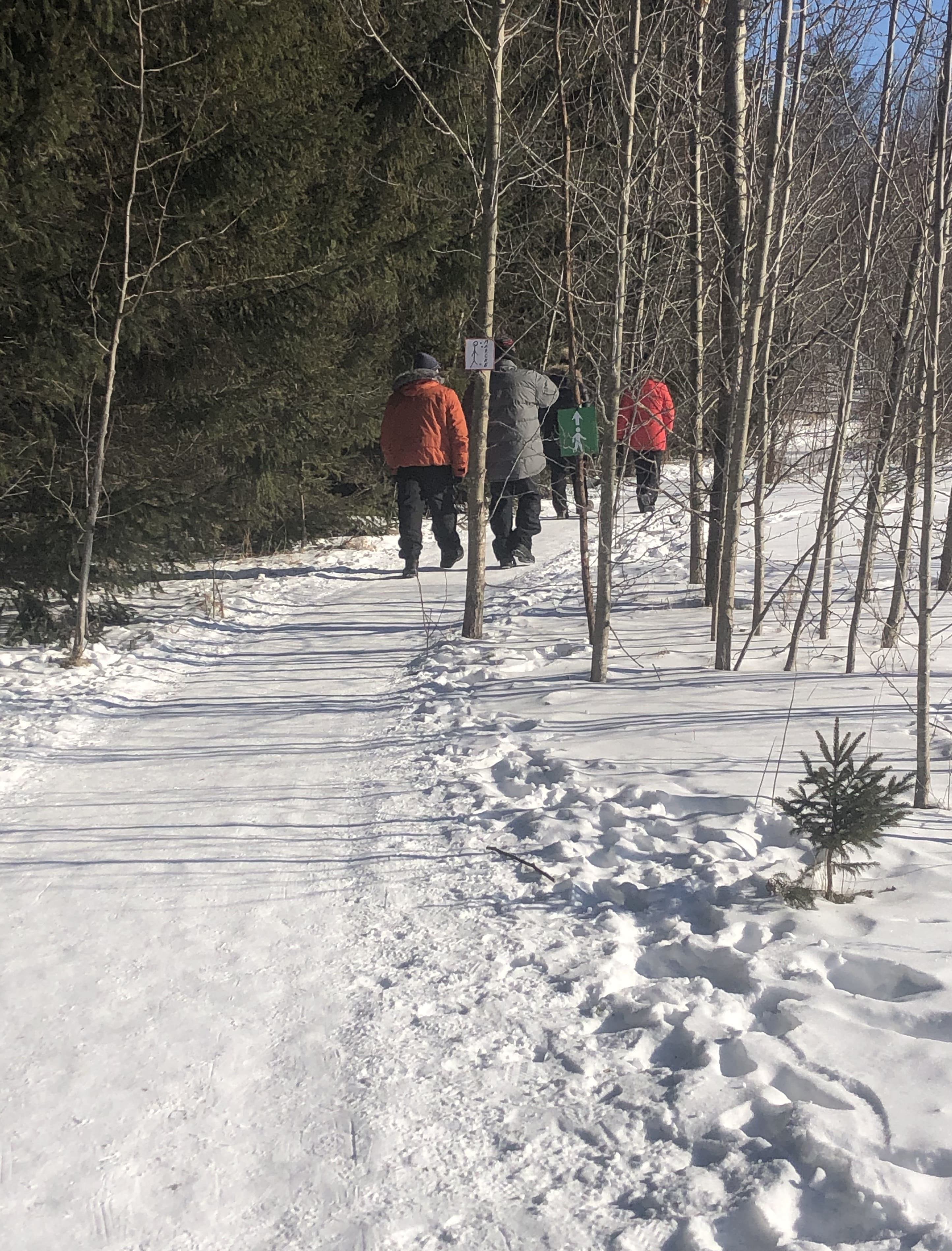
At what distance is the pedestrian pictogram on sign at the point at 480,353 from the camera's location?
7.55 m

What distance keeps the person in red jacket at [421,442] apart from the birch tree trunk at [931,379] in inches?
262

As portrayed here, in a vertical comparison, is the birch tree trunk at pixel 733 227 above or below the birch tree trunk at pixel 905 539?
above

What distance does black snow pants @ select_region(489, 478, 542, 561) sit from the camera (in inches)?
452

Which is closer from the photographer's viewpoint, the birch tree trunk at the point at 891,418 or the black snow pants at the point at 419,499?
the birch tree trunk at the point at 891,418

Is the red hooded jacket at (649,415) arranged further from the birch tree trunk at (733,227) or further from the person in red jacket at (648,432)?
the birch tree trunk at (733,227)

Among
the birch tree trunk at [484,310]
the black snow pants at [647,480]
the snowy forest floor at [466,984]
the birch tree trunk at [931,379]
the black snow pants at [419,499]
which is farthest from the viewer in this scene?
the black snow pants at [647,480]

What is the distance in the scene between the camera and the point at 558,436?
12.5m

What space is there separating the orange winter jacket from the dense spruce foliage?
2.60 ft

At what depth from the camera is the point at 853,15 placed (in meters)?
6.30

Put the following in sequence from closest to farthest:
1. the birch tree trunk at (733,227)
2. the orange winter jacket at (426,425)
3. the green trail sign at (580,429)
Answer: the birch tree trunk at (733,227)
the green trail sign at (580,429)
the orange winter jacket at (426,425)

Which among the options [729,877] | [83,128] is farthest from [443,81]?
[729,877]

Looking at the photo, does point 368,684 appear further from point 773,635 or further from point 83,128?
point 83,128

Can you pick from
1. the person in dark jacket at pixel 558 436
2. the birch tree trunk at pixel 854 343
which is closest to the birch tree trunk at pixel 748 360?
the birch tree trunk at pixel 854 343

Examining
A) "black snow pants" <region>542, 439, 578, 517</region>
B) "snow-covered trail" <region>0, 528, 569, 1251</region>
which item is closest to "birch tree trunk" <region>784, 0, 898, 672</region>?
"snow-covered trail" <region>0, 528, 569, 1251</region>
